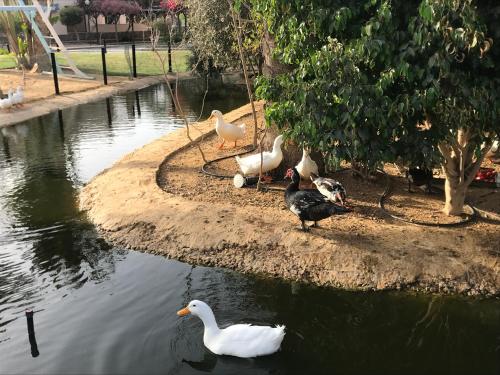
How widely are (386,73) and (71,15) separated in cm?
4791

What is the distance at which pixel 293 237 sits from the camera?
26.2 feet

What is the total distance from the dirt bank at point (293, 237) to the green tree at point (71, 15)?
42765mm

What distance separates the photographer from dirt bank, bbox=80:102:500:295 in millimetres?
7141

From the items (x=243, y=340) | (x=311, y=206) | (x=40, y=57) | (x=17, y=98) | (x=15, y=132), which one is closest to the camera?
(x=243, y=340)

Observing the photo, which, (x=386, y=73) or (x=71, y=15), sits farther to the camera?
(x=71, y=15)

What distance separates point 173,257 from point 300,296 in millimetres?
2211

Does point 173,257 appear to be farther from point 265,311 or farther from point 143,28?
point 143,28

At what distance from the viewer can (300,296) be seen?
7.03m

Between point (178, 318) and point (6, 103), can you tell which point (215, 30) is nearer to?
point (6, 103)

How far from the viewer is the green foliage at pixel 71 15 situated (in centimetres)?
4812

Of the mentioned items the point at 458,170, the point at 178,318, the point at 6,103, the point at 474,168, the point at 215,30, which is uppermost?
the point at 215,30

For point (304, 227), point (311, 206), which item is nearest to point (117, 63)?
point (304, 227)

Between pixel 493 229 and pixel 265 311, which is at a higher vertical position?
pixel 493 229

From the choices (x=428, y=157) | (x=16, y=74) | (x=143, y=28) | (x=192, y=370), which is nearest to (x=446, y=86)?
(x=428, y=157)
